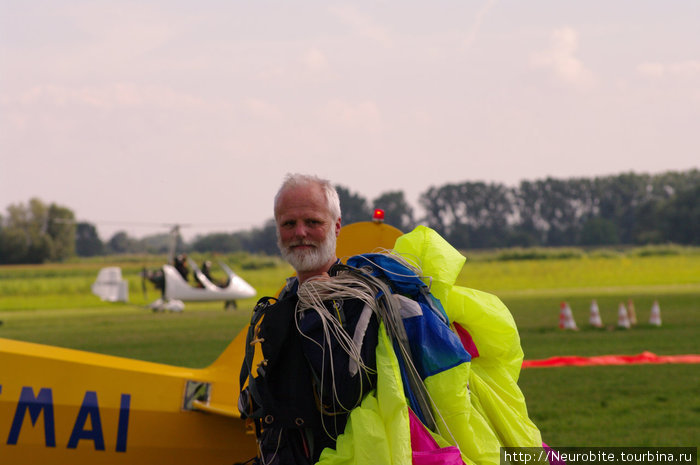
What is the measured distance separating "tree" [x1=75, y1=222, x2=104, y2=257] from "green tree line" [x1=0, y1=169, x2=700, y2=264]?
0.12 metres

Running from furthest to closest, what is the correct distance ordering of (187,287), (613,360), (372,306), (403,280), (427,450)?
(187,287) < (613,360) < (403,280) < (372,306) < (427,450)

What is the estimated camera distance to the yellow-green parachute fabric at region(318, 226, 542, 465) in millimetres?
2467

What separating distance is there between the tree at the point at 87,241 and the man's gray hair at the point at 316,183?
97951 mm

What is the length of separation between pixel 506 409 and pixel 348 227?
1502 mm

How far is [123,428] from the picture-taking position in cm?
450

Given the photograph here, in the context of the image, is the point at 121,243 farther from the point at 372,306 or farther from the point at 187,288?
the point at 372,306

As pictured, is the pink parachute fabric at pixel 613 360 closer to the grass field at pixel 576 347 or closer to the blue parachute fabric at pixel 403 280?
the grass field at pixel 576 347

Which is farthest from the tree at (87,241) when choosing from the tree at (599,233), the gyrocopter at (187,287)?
the gyrocopter at (187,287)

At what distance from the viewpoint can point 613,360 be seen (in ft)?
42.8

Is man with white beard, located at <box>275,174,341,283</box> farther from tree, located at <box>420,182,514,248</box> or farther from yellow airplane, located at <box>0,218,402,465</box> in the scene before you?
tree, located at <box>420,182,514,248</box>

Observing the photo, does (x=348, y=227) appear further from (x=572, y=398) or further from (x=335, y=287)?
(x=572, y=398)

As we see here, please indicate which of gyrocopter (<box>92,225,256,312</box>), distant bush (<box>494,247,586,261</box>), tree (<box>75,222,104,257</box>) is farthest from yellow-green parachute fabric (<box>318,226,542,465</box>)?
tree (<box>75,222,104,257</box>)

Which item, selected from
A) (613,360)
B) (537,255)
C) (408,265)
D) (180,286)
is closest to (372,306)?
(408,265)

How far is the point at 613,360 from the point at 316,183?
1119 centimetres
